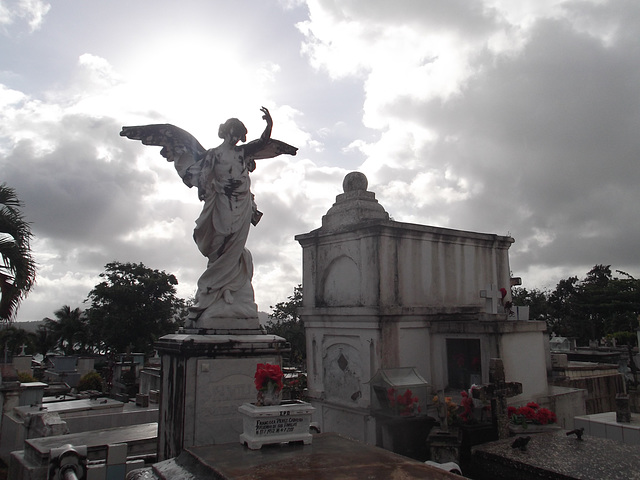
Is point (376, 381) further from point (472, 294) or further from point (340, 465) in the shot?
point (340, 465)

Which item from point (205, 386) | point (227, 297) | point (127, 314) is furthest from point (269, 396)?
point (127, 314)

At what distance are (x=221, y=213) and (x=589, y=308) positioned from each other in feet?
124

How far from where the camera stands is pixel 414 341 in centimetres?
984

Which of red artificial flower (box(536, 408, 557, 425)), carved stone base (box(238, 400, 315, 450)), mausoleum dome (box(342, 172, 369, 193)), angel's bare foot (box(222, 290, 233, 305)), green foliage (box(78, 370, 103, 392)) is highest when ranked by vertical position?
mausoleum dome (box(342, 172, 369, 193))

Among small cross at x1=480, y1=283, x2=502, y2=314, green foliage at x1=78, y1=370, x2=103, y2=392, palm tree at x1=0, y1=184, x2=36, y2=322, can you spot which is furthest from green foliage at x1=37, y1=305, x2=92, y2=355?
small cross at x1=480, y1=283, x2=502, y2=314

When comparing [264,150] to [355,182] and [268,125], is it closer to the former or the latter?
[268,125]

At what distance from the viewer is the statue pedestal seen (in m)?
5.25

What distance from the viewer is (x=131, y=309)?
120 feet

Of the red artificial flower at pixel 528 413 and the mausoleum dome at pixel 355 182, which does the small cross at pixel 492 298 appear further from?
the mausoleum dome at pixel 355 182

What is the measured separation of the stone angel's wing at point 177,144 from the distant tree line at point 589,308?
3115cm

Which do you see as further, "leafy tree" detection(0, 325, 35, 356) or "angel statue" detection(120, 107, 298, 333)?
"leafy tree" detection(0, 325, 35, 356)

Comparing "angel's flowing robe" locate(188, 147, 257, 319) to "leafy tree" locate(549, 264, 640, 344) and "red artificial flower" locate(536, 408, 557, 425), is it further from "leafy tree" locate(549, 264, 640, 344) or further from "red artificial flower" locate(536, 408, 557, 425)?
"leafy tree" locate(549, 264, 640, 344)

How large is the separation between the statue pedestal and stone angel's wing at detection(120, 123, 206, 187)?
211cm

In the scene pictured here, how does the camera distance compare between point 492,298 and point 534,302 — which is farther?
point 534,302
